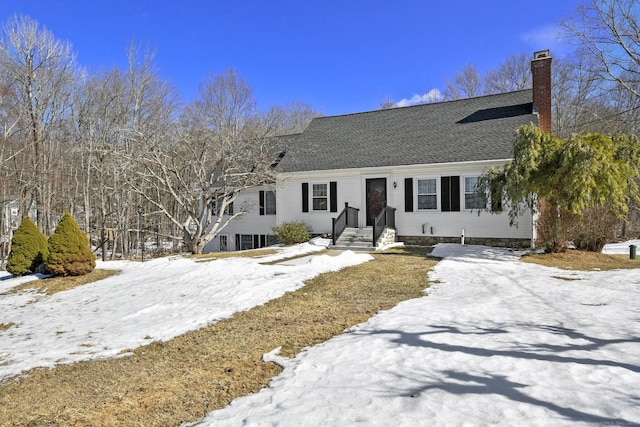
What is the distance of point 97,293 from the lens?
389 inches

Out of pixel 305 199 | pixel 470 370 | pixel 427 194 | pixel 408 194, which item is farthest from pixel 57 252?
pixel 427 194

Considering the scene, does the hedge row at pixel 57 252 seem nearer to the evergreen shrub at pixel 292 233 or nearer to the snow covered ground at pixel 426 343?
the snow covered ground at pixel 426 343

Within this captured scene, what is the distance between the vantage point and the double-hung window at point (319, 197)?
57.2ft

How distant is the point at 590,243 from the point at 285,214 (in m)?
11.6

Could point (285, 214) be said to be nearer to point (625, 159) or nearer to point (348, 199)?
point (348, 199)

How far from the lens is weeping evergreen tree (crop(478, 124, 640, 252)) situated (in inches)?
412

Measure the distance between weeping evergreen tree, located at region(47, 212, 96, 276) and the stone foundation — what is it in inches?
442

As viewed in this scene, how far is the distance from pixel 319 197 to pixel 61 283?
32.8ft

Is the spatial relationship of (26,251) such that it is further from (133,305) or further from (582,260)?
(582,260)

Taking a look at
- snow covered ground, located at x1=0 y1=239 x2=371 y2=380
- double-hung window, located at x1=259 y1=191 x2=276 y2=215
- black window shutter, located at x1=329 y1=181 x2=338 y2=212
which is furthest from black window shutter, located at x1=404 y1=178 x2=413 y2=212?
double-hung window, located at x1=259 y1=191 x2=276 y2=215

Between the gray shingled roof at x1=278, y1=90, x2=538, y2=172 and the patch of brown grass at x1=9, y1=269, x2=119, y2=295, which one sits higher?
the gray shingled roof at x1=278, y1=90, x2=538, y2=172

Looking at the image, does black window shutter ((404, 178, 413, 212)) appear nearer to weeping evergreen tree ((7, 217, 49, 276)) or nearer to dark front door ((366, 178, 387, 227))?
dark front door ((366, 178, 387, 227))

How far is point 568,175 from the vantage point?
10.7m

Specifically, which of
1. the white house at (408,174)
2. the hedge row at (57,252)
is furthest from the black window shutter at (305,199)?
the hedge row at (57,252)
